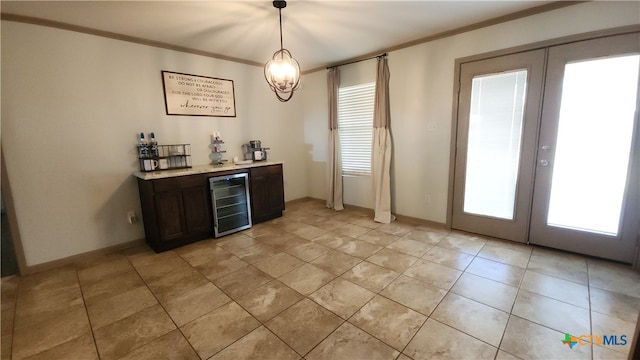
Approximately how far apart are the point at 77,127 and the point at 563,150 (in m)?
5.23

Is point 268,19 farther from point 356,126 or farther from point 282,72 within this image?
point 356,126

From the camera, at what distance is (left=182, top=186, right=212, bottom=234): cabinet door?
3.21 meters

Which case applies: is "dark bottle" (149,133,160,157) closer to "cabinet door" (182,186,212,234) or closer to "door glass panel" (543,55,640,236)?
"cabinet door" (182,186,212,234)

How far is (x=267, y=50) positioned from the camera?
375 cm

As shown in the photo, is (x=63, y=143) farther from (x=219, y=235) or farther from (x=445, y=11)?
(x=445, y=11)

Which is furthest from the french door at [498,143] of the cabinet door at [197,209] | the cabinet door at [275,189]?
the cabinet door at [197,209]

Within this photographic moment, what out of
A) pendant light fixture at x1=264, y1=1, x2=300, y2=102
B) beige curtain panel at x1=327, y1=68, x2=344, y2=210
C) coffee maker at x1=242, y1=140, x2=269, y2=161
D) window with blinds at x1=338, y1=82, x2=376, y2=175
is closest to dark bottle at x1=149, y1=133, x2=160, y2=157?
coffee maker at x1=242, y1=140, x2=269, y2=161

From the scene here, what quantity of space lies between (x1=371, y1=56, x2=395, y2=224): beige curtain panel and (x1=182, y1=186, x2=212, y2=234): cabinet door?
246 cm

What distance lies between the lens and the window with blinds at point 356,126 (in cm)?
418

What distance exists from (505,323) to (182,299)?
2499 mm

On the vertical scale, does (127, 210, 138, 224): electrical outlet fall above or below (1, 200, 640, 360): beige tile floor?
above

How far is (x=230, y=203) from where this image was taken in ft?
12.1

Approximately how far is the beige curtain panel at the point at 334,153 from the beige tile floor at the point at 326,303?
1.62 metres

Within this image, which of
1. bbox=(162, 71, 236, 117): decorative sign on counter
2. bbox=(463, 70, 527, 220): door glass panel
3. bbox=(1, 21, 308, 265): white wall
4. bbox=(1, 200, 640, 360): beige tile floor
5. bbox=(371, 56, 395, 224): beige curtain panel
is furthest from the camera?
bbox=(371, 56, 395, 224): beige curtain panel
